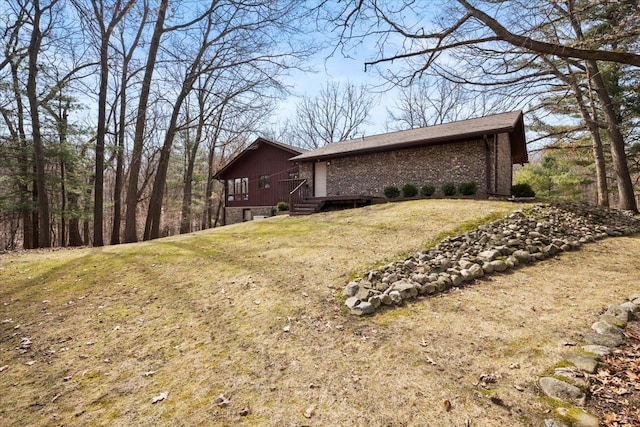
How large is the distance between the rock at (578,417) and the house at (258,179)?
16.7 metres

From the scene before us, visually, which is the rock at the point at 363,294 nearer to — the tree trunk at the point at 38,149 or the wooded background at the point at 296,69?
the wooded background at the point at 296,69

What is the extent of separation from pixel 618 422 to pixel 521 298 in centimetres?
223

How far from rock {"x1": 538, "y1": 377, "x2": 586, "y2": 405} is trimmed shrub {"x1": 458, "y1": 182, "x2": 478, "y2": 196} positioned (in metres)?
10.1

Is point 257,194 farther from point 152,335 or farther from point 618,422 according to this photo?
point 618,422

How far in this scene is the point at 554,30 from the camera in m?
5.93

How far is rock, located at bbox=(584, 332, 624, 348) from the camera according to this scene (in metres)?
2.88

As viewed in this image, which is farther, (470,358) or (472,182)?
(472,182)

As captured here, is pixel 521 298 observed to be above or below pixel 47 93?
below

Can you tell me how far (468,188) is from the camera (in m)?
11.6

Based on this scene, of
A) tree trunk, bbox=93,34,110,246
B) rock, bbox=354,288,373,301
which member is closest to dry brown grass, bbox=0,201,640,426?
rock, bbox=354,288,373,301

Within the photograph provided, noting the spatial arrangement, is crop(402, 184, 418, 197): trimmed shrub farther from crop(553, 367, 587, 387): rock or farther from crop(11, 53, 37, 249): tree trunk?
crop(11, 53, 37, 249): tree trunk

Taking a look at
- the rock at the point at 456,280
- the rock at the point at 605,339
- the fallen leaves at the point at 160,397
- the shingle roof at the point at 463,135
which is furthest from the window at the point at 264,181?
the rock at the point at 605,339

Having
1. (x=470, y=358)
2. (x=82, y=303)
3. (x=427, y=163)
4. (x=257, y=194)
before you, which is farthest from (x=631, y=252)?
(x=257, y=194)

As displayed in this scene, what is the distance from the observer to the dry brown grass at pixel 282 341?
2455 mm
